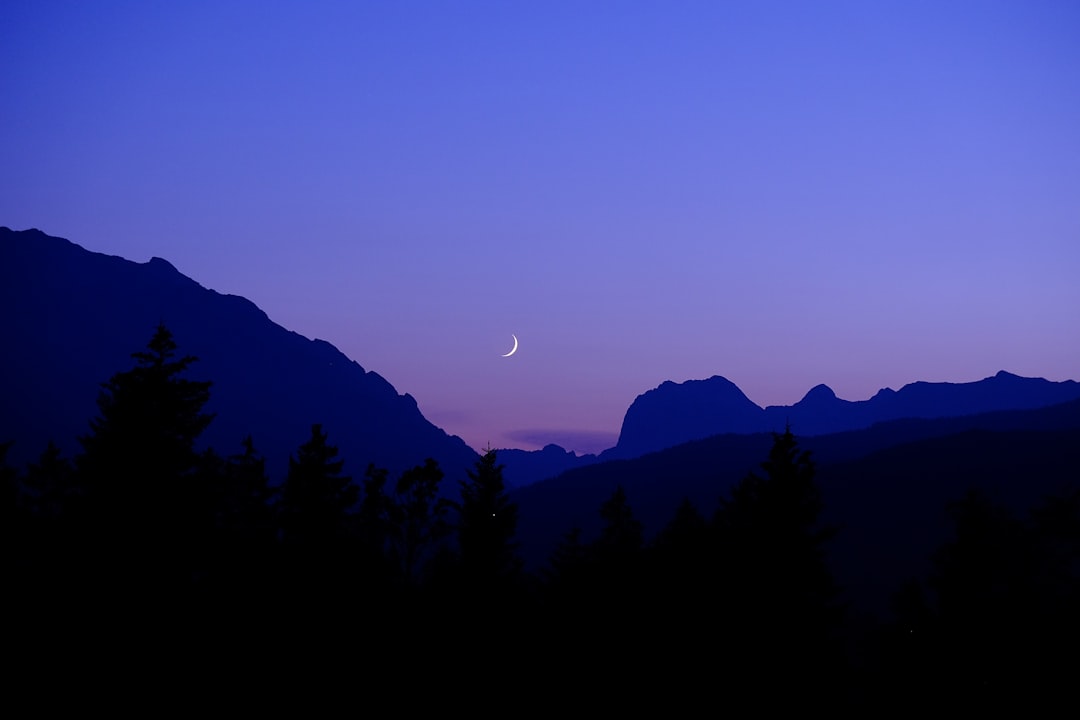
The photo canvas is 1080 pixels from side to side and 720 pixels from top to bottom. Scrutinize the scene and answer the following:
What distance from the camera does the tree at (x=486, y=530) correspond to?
3725cm

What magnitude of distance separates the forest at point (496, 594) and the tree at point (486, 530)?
0.47 ft

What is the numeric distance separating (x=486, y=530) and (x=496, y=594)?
586 cm

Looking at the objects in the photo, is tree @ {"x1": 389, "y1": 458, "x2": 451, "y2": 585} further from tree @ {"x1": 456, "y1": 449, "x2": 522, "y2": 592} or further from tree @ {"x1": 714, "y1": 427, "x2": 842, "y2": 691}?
tree @ {"x1": 714, "y1": 427, "x2": 842, "y2": 691}

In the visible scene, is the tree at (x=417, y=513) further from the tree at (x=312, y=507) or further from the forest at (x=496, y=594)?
the tree at (x=312, y=507)

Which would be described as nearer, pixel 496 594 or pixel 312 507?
pixel 312 507

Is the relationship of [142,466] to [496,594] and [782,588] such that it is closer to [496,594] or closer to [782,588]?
[496,594]

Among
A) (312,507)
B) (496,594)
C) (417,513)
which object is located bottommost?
(496,594)

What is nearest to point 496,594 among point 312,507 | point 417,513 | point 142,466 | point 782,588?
point 312,507

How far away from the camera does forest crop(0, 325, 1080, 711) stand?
21.1 m

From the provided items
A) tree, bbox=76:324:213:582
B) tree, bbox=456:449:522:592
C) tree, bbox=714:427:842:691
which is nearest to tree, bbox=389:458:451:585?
tree, bbox=456:449:522:592

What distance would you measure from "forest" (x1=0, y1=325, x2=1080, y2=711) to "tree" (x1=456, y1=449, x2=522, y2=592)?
0.14 meters

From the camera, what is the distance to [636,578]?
36.5m

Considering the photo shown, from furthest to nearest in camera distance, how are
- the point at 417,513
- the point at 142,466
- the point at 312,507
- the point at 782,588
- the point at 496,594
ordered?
1. the point at 417,513
2. the point at 496,594
3. the point at 312,507
4. the point at 782,588
5. the point at 142,466

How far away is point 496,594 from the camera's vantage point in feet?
113
